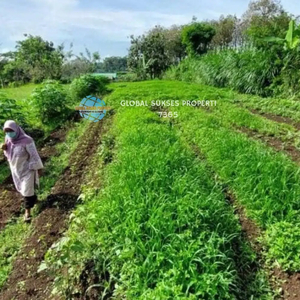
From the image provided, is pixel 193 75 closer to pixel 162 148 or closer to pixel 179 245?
pixel 162 148

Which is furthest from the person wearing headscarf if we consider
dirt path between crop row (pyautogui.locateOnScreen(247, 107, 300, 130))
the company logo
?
dirt path between crop row (pyautogui.locateOnScreen(247, 107, 300, 130))

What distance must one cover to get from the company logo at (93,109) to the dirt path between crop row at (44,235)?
143 inches

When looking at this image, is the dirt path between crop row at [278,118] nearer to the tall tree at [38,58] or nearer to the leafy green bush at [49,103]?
the leafy green bush at [49,103]

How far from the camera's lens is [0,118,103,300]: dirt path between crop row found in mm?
3199

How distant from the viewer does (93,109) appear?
37.0ft

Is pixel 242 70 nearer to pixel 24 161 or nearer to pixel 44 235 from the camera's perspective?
pixel 24 161

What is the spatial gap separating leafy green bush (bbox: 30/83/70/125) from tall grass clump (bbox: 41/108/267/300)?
20.5ft

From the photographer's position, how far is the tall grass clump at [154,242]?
8.55ft

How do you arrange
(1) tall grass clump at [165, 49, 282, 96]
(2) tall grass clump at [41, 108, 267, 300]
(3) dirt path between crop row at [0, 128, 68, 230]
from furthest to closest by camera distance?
(1) tall grass clump at [165, 49, 282, 96]
(3) dirt path between crop row at [0, 128, 68, 230]
(2) tall grass clump at [41, 108, 267, 300]

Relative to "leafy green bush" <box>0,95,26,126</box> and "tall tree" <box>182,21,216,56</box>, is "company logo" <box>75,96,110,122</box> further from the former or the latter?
"tall tree" <box>182,21,216,56</box>

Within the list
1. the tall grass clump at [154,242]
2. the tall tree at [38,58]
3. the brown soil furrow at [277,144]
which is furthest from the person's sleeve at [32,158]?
the tall tree at [38,58]

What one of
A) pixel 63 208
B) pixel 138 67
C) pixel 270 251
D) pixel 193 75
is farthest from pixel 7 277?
pixel 138 67

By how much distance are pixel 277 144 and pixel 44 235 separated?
4.51 m

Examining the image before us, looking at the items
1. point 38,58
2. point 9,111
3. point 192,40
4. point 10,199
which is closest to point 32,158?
point 10,199
